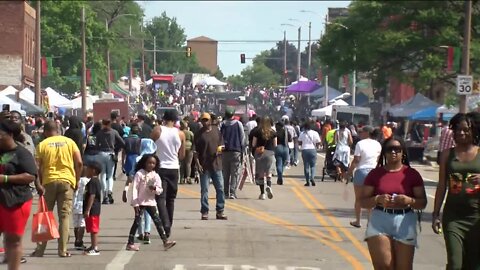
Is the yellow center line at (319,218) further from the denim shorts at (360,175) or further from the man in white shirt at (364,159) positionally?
the denim shorts at (360,175)

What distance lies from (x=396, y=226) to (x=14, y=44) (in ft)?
215

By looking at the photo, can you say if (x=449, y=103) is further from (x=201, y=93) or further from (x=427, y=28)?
(x=201, y=93)

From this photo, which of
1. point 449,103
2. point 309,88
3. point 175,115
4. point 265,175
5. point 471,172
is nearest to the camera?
point 471,172

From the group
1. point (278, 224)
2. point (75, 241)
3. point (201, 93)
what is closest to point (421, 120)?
point (278, 224)

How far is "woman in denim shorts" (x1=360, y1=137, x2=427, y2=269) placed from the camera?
33.2ft

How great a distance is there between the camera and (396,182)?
10227 mm

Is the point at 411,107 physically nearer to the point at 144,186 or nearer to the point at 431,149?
the point at 431,149

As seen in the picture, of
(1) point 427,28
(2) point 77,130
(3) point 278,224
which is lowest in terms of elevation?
(3) point 278,224

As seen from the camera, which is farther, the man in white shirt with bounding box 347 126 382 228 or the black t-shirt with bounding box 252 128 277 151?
the black t-shirt with bounding box 252 128 277 151

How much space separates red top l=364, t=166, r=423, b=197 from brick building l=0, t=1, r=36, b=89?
205 ft

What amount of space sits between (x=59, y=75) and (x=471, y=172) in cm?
7207

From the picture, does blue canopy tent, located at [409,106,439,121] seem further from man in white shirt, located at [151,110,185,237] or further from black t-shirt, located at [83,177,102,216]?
black t-shirt, located at [83,177,102,216]

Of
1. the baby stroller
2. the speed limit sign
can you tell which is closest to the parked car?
the speed limit sign

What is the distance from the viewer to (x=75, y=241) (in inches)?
620
